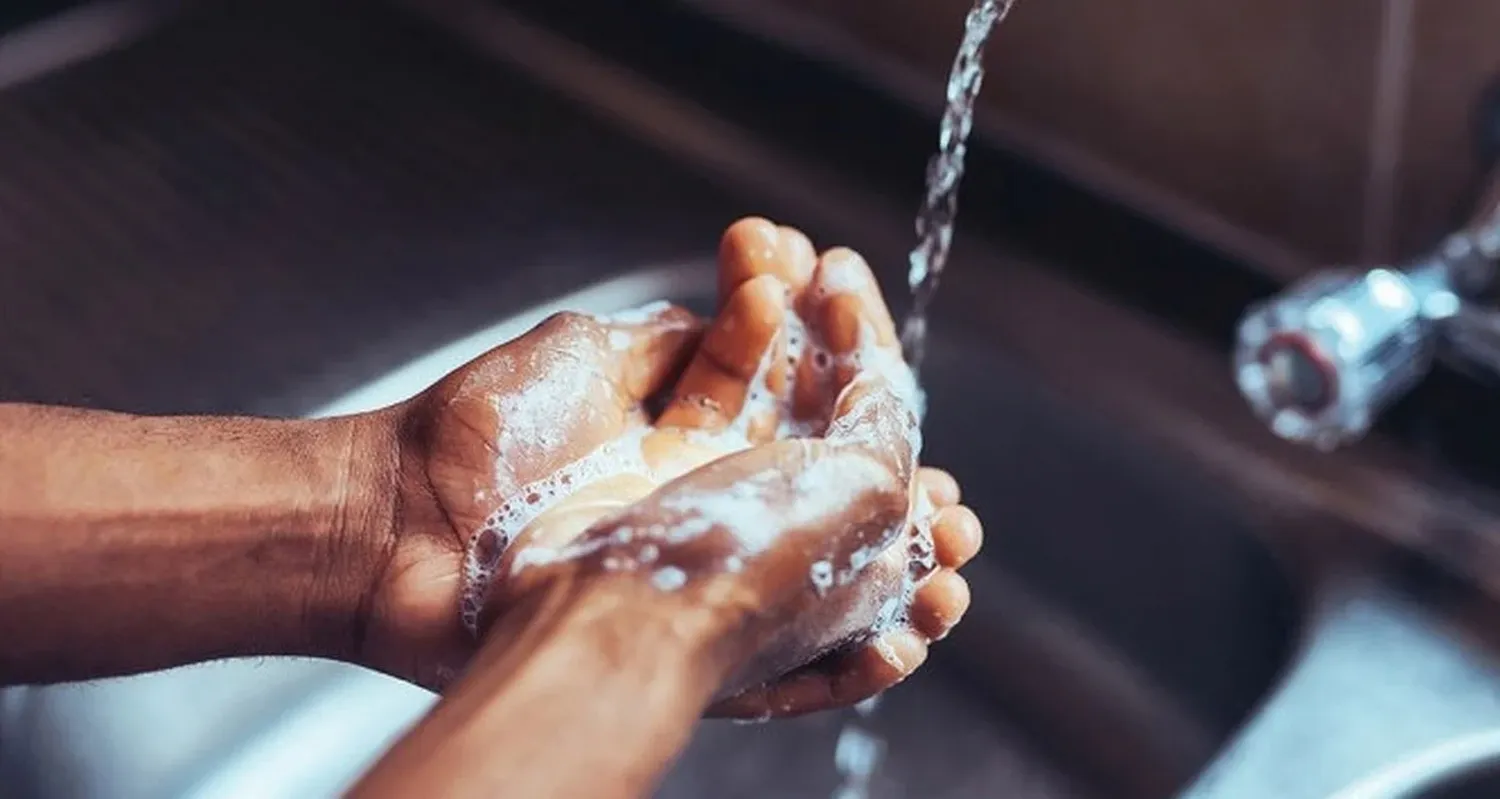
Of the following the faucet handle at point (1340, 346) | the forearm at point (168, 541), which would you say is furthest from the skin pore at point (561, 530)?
the faucet handle at point (1340, 346)

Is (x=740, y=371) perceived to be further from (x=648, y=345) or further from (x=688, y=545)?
(x=688, y=545)

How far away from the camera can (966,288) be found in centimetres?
90

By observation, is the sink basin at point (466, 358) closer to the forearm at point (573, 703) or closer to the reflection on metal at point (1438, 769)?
the reflection on metal at point (1438, 769)

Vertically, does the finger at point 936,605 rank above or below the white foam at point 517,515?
above

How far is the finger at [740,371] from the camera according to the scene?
664 millimetres

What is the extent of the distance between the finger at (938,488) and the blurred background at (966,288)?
15cm

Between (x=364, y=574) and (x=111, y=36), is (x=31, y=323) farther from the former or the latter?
(x=364, y=574)

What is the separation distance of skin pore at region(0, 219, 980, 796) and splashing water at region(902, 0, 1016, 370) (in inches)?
7.6

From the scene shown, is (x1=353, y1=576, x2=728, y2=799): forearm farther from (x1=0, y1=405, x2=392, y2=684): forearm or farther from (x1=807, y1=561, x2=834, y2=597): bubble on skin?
(x1=0, y1=405, x2=392, y2=684): forearm

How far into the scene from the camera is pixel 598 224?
95 cm

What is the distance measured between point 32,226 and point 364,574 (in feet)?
1.50

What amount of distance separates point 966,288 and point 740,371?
0.84ft

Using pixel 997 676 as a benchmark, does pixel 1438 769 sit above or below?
above

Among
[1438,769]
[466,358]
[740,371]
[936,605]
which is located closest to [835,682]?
[936,605]
